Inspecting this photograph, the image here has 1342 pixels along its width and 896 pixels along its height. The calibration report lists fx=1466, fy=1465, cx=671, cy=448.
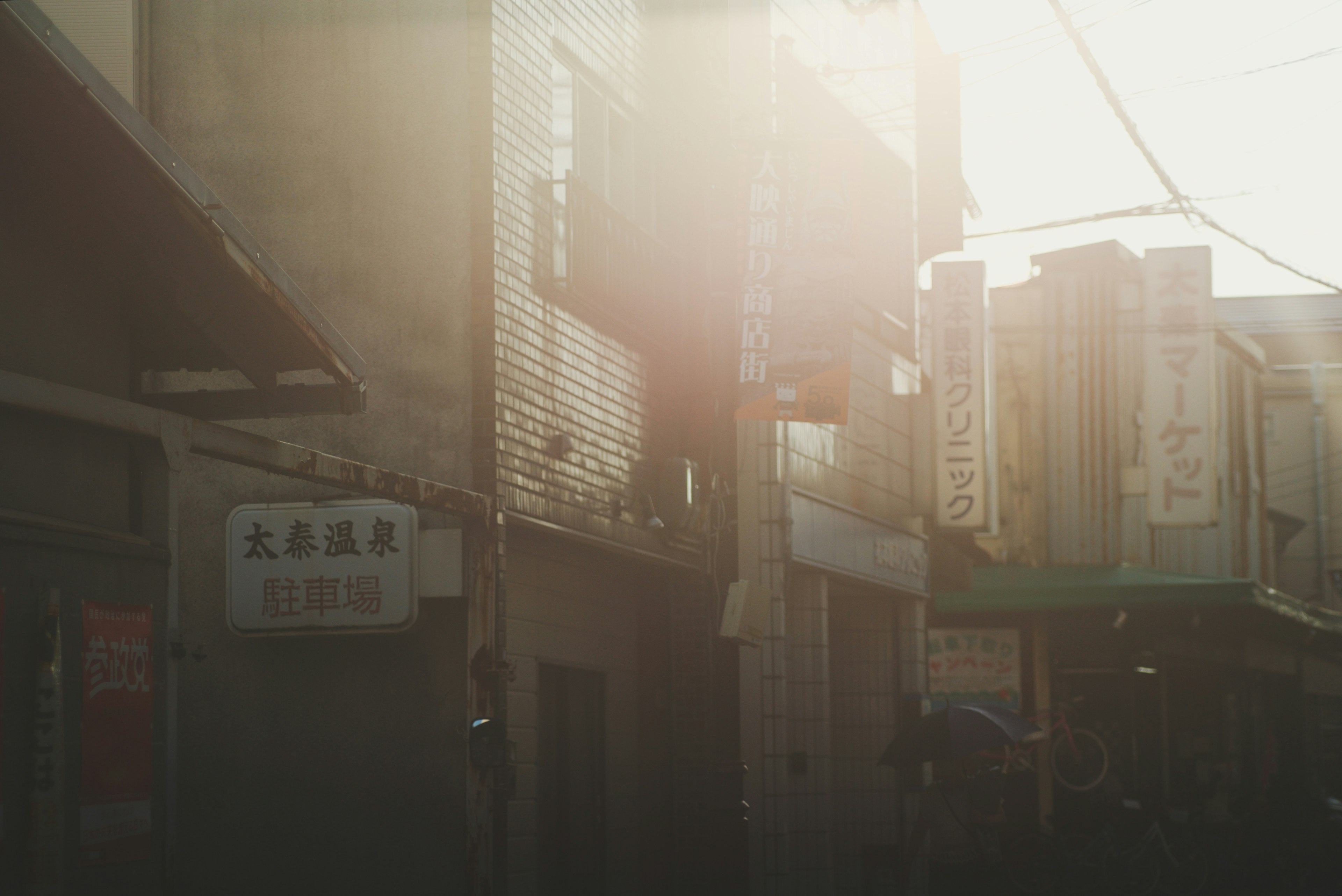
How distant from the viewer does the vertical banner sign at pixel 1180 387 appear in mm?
20203

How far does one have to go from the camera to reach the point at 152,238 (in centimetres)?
604

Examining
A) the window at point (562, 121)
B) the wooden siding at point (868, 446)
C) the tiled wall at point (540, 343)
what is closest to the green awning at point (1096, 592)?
the wooden siding at point (868, 446)

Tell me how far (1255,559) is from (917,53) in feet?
60.5

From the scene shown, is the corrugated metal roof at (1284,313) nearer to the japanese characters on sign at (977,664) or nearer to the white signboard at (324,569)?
the japanese characters on sign at (977,664)

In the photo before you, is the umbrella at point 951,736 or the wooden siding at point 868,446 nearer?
the umbrella at point 951,736

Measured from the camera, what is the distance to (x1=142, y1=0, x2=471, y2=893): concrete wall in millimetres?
9484

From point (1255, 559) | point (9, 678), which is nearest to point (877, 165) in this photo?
point (9, 678)

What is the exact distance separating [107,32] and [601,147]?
3886mm

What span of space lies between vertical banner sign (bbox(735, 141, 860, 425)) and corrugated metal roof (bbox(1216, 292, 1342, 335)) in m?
33.7

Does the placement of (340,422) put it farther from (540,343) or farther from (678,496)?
(678,496)

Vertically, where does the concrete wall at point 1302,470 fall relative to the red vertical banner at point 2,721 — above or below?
above

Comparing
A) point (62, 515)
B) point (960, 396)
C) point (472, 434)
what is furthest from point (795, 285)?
point (62, 515)

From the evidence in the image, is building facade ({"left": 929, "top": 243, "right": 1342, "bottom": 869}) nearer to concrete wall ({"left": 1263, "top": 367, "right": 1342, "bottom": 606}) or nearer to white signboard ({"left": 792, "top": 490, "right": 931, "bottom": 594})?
white signboard ({"left": 792, "top": 490, "right": 931, "bottom": 594})

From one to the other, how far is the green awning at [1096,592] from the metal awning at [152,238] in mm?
16086
